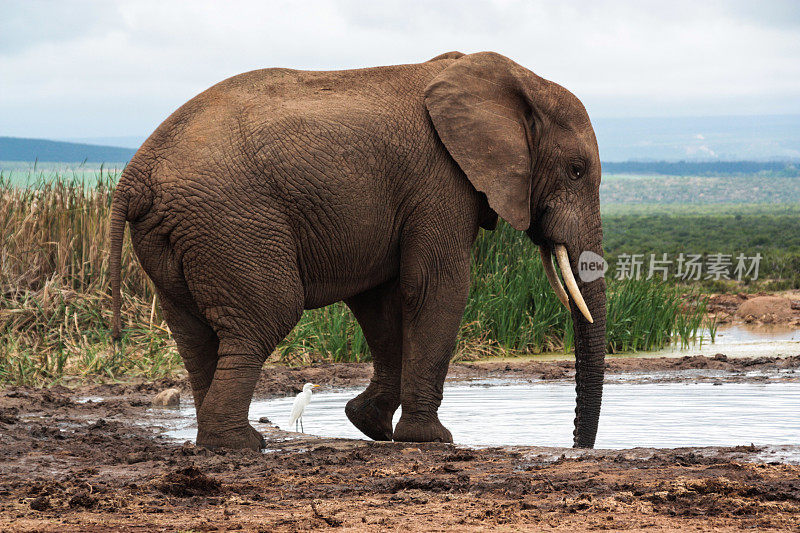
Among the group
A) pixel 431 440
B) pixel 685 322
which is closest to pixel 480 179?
pixel 431 440

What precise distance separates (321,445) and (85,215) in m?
6.95

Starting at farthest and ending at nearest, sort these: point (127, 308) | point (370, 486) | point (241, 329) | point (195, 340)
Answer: point (127, 308) → point (195, 340) → point (241, 329) → point (370, 486)

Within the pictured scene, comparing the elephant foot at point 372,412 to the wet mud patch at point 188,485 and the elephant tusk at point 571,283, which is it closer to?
the elephant tusk at point 571,283

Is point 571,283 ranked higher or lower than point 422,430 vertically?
higher

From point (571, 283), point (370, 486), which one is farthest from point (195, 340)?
point (571, 283)

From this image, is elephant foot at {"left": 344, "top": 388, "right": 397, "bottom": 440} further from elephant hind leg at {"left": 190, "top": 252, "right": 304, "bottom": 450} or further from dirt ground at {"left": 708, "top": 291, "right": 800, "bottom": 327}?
dirt ground at {"left": 708, "top": 291, "right": 800, "bottom": 327}

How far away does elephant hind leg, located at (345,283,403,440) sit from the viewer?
7.75 metres

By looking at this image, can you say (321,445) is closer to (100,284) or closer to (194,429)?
(194,429)

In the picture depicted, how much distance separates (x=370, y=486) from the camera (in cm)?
568

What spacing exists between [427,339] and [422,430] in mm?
613

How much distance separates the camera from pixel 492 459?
21.1 ft

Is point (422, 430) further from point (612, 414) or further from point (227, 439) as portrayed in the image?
point (612, 414)

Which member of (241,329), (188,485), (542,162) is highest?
(542,162)

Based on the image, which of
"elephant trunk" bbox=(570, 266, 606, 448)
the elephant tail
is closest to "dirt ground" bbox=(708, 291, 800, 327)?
"elephant trunk" bbox=(570, 266, 606, 448)
